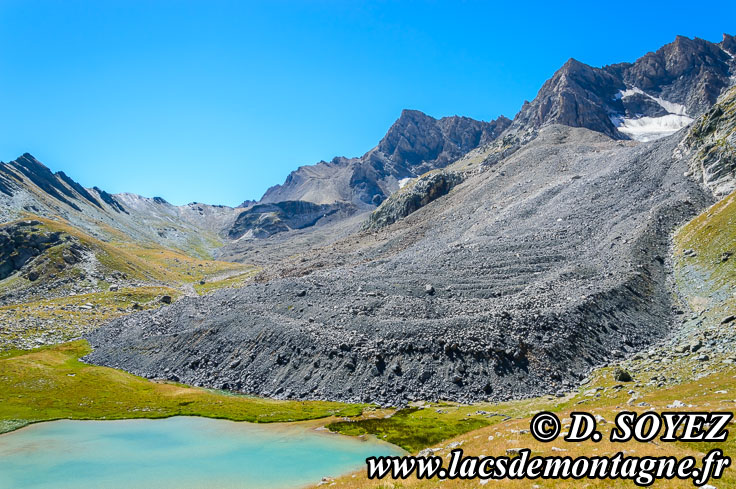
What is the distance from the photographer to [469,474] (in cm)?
2145

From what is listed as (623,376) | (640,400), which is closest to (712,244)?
(623,376)

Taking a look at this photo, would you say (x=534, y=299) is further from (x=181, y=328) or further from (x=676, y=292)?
(x=181, y=328)

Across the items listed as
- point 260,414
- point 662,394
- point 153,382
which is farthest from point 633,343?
point 153,382

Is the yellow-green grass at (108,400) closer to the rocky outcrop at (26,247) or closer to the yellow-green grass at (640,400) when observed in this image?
the yellow-green grass at (640,400)

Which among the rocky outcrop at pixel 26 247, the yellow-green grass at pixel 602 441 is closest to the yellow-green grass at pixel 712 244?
the yellow-green grass at pixel 602 441

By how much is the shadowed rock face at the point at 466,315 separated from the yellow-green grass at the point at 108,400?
368cm

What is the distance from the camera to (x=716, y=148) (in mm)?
91438

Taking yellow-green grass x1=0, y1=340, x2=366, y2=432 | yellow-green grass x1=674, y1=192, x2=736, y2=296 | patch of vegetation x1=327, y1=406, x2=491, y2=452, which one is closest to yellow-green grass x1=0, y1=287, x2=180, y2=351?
yellow-green grass x1=0, y1=340, x2=366, y2=432

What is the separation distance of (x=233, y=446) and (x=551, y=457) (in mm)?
34865

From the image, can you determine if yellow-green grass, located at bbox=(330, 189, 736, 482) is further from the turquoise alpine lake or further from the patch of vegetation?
the turquoise alpine lake

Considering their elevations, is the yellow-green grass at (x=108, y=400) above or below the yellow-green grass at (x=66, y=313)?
below

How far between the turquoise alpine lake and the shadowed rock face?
38.0ft

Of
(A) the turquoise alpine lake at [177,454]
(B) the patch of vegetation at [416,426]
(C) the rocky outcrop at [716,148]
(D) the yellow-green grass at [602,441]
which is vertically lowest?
(B) the patch of vegetation at [416,426]

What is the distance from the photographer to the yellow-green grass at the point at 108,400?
52094 mm
